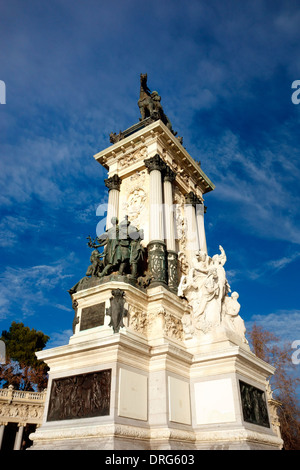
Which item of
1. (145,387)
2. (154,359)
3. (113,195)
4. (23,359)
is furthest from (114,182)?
(23,359)

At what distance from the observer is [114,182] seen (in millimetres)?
17422

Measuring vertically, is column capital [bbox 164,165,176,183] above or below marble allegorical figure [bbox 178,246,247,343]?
above

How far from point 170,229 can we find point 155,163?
10.1 feet

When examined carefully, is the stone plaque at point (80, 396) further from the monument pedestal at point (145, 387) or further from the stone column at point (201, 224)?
the stone column at point (201, 224)

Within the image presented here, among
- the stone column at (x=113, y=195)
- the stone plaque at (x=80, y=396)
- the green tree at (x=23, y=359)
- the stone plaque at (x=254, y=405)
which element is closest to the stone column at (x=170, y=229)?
the stone column at (x=113, y=195)

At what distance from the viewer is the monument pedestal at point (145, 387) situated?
9.10 m

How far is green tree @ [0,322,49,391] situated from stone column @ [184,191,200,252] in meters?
25.7

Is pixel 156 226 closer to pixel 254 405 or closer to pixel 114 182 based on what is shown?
pixel 114 182

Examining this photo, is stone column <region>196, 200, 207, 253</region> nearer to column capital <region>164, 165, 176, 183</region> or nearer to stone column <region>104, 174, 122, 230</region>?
column capital <region>164, 165, 176, 183</region>

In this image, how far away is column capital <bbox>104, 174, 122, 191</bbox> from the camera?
57.0ft

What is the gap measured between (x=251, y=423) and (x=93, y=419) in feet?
14.9

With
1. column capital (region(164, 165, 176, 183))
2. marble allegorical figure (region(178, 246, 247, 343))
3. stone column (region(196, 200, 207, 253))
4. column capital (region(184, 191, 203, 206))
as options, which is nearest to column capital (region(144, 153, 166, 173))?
column capital (region(164, 165, 176, 183))
